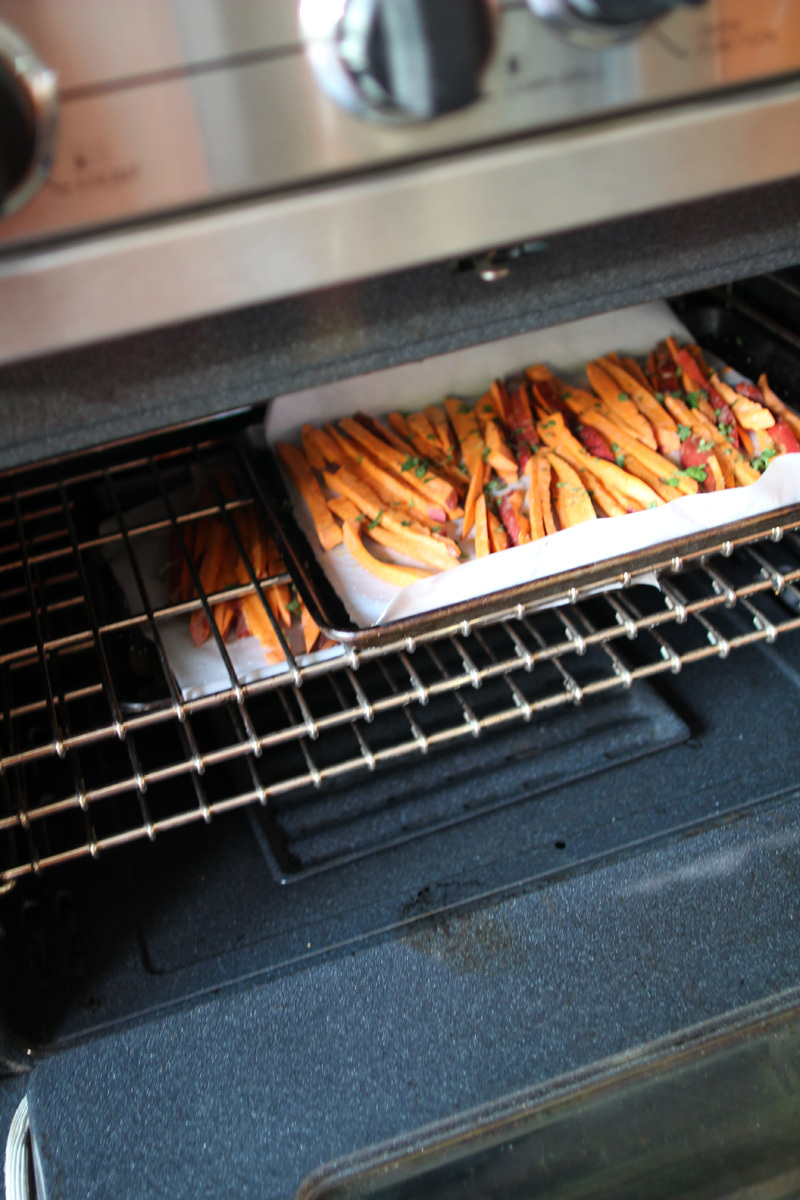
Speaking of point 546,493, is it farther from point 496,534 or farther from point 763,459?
point 763,459

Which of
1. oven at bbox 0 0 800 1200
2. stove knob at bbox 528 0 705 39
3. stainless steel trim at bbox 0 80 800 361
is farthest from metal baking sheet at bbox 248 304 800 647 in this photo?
stove knob at bbox 528 0 705 39

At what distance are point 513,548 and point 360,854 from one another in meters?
0.42

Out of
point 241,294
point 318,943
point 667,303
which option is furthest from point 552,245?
point 667,303

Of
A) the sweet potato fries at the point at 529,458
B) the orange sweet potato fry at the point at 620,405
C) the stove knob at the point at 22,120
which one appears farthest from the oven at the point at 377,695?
the orange sweet potato fry at the point at 620,405

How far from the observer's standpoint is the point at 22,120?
48 centimetres

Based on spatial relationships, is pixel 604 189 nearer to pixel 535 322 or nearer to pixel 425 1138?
pixel 535 322

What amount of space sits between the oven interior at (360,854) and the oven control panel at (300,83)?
1.77ft

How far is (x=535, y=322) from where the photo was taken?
74cm

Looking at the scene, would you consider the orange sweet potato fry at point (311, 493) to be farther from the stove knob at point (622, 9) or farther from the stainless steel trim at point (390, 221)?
the stove knob at point (622, 9)

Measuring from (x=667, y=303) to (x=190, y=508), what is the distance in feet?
2.76

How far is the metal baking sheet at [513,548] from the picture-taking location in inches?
39.6

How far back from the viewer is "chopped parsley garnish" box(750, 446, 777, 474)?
1216mm

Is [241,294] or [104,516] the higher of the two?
[241,294]

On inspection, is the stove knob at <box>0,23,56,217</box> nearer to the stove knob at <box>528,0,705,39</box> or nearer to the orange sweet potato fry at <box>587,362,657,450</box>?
the stove knob at <box>528,0,705,39</box>
